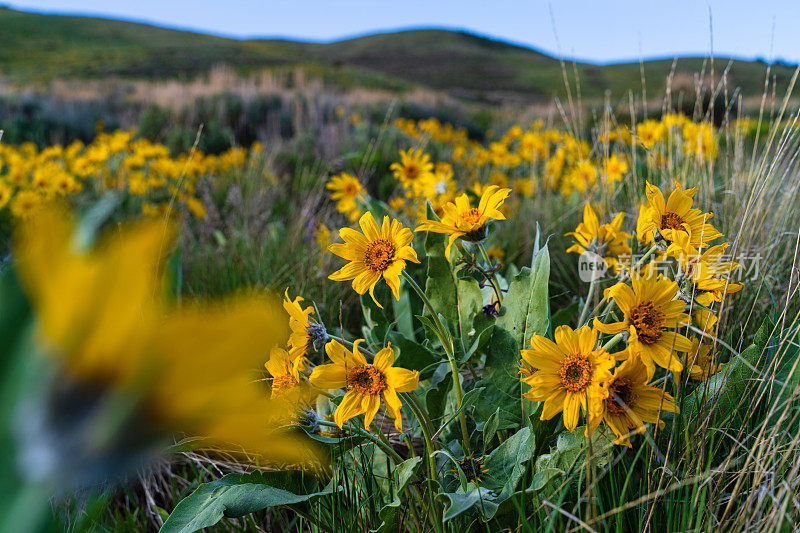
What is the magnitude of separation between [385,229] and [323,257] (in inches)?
50.8

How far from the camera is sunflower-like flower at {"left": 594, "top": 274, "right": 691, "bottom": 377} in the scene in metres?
0.92

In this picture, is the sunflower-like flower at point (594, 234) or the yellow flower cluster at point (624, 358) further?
the sunflower-like flower at point (594, 234)

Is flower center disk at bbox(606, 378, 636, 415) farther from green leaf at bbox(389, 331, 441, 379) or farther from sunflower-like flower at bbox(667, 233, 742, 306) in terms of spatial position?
green leaf at bbox(389, 331, 441, 379)

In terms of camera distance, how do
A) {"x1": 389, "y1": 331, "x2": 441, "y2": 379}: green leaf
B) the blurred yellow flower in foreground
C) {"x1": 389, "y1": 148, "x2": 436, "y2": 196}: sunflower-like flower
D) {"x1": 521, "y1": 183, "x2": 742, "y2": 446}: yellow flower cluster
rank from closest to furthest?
1. the blurred yellow flower in foreground
2. {"x1": 521, "y1": 183, "x2": 742, "y2": 446}: yellow flower cluster
3. {"x1": 389, "y1": 331, "x2": 441, "y2": 379}: green leaf
4. {"x1": 389, "y1": 148, "x2": 436, "y2": 196}: sunflower-like flower

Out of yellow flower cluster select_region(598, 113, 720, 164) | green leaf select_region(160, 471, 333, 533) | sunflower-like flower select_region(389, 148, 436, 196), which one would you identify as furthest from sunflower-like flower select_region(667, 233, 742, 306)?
yellow flower cluster select_region(598, 113, 720, 164)

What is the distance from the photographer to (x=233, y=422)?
0.23 meters

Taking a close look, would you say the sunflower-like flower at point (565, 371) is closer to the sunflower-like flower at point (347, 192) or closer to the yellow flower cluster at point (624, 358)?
the yellow flower cluster at point (624, 358)

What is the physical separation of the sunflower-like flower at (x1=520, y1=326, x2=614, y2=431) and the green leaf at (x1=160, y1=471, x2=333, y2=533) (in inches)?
18.0

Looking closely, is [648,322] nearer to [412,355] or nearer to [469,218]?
[469,218]

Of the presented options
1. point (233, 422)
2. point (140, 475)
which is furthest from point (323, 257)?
point (233, 422)

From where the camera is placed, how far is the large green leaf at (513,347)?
115 centimetres

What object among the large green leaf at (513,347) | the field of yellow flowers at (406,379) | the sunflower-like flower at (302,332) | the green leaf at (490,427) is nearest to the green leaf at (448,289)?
the field of yellow flowers at (406,379)

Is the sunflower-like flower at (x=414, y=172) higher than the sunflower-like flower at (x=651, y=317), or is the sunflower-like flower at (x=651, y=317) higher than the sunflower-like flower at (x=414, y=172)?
the sunflower-like flower at (x=414, y=172)

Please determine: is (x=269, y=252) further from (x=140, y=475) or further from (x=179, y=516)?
(x=179, y=516)
